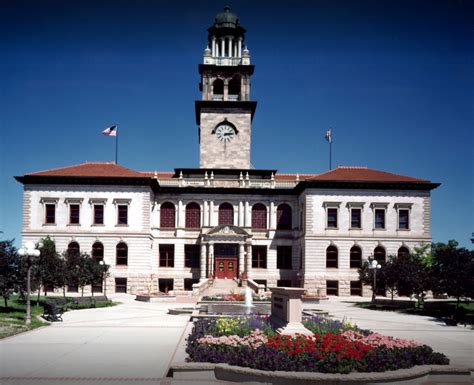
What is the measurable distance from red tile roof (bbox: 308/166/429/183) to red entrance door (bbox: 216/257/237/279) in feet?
39.2

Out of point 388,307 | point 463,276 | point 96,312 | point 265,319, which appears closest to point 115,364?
point 265,319

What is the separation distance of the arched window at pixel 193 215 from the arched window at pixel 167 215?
1.48m

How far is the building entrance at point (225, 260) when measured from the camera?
52.2m

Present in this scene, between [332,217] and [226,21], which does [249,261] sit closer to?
[332,217]

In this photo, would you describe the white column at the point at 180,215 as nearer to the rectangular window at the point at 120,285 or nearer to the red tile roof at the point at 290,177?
the rectangular window at the point at 120,285

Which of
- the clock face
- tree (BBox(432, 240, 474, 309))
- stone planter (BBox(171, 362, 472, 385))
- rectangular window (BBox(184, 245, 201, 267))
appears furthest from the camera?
the clock face

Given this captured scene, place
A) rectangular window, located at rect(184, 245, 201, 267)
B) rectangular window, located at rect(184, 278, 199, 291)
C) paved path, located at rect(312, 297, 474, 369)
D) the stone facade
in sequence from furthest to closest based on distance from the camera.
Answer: the stone facade → rectangular window, located at rect(184, 245, 201, 267) → rectangular window, located at rect(184, 278, 199, 291) → paved path, located at rect(312, 297, 474, 369)

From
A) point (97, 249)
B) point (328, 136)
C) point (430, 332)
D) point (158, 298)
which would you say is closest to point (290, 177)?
point (328, 136)

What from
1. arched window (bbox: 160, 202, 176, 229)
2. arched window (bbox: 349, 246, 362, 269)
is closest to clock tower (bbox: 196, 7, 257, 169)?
arched window (bbox: 160, 202, 176, 229)

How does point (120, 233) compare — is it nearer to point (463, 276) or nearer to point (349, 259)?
point (349, 259)

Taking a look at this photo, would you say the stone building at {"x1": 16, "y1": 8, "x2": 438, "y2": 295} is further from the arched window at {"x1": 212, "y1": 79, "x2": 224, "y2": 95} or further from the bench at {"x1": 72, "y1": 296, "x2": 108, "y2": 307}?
the bench at {"x1": 72, "y1": 296, "x2": 108, "y2": 307}

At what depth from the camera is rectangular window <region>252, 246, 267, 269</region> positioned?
53.3 metres

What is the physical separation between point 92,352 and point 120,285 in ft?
113

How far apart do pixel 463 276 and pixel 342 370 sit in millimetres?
19757
